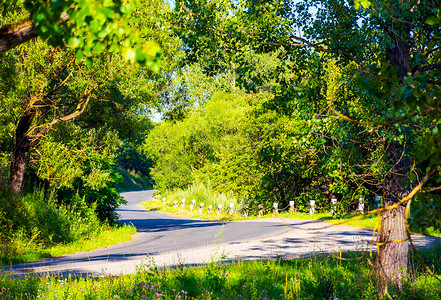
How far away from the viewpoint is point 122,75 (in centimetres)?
1285

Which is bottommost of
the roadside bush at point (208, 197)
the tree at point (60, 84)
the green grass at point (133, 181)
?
the roadside bush at point (208, 197)

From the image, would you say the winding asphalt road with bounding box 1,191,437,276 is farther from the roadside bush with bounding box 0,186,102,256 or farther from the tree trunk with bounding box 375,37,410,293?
the roadside bush with bounding box 0,186,102,256

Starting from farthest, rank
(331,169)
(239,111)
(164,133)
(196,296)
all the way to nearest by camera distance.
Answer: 1. (164,133)
2. (239,111)
3. (331,169)
4. (196,296)

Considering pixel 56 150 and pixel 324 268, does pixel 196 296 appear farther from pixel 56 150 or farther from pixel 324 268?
pixel 56 150

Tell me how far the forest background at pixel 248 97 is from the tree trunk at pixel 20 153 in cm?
4

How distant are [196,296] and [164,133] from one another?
31.4 metres

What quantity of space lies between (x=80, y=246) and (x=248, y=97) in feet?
52.0

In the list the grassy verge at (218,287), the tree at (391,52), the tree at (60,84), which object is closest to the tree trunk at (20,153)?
the tree at (60,84)

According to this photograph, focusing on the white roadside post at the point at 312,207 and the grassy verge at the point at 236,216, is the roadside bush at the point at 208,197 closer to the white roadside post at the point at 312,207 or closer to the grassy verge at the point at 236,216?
the grassy verge at the point at 236,216

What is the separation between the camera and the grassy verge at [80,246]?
1020 cm

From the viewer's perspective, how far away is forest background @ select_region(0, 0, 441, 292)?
2.71 meters

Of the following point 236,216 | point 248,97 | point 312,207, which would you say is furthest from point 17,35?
point 248,97

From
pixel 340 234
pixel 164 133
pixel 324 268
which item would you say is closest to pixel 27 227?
pixel 324 268

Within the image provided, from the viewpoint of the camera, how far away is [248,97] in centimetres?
2538
